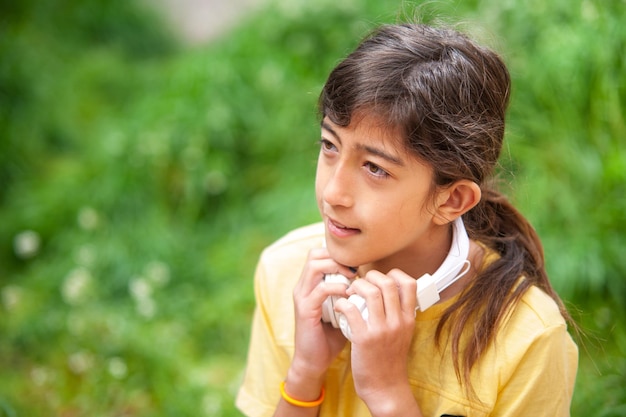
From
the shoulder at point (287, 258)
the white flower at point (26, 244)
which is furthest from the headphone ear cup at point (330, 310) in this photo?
the white flower at point (26, 244)

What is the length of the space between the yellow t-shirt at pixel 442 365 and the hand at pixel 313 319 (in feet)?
0.40

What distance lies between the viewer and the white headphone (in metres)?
1.70

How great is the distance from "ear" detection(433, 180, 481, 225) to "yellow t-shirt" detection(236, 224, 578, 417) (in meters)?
0.21

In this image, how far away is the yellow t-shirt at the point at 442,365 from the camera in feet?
5.54

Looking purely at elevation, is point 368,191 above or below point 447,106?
below

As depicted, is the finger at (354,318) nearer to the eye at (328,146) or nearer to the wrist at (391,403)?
the wrist at (391,403)

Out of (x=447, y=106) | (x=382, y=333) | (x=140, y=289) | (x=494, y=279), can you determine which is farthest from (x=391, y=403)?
(x=140, y=289)

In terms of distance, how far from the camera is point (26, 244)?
4152 mm

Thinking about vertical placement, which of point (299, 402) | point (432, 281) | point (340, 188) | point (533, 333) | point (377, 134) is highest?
point (377, 134)

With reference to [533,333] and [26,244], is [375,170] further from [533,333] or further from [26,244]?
[26,244]

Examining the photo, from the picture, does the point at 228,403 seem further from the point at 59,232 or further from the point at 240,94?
the point at 240,94

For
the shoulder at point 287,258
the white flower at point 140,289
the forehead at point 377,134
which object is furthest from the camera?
the white flower at point 140,289

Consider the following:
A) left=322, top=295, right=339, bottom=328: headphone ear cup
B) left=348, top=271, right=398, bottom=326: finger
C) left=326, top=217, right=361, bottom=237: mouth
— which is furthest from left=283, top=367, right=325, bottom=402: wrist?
left=326, top=217, right=361, bottom=237: mouth

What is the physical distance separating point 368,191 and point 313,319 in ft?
1.09
